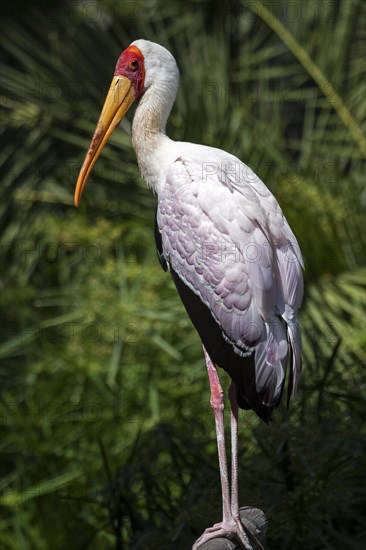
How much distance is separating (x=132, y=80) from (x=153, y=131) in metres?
0.15

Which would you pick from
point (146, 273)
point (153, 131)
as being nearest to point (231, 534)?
point (153, 131)

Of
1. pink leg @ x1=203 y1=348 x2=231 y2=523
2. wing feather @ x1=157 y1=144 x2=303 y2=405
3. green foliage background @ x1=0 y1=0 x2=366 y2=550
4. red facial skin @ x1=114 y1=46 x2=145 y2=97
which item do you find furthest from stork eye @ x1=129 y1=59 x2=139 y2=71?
green foliage background @ x1=0 y1=0 x2=366 y2=550

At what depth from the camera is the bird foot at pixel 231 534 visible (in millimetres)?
2704

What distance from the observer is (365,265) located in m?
4.71

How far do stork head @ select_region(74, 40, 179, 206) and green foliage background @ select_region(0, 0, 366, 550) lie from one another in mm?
1009

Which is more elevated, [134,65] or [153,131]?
[134,65]

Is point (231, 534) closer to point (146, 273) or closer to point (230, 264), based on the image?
point (230, 264)

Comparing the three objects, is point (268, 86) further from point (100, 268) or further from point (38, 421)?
point (38, 421)

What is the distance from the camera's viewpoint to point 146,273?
5.01 meters

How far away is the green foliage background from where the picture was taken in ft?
11.8

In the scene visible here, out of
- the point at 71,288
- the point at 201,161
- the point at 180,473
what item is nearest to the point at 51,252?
the point at 71,288

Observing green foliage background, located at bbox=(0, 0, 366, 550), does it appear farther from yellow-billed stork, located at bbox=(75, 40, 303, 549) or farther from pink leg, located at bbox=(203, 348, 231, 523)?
yellow-billed stork, located at bbox=(75, 40, 303, 549)

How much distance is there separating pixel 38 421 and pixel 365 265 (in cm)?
166

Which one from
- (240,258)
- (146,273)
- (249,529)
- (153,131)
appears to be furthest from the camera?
(146,273)
